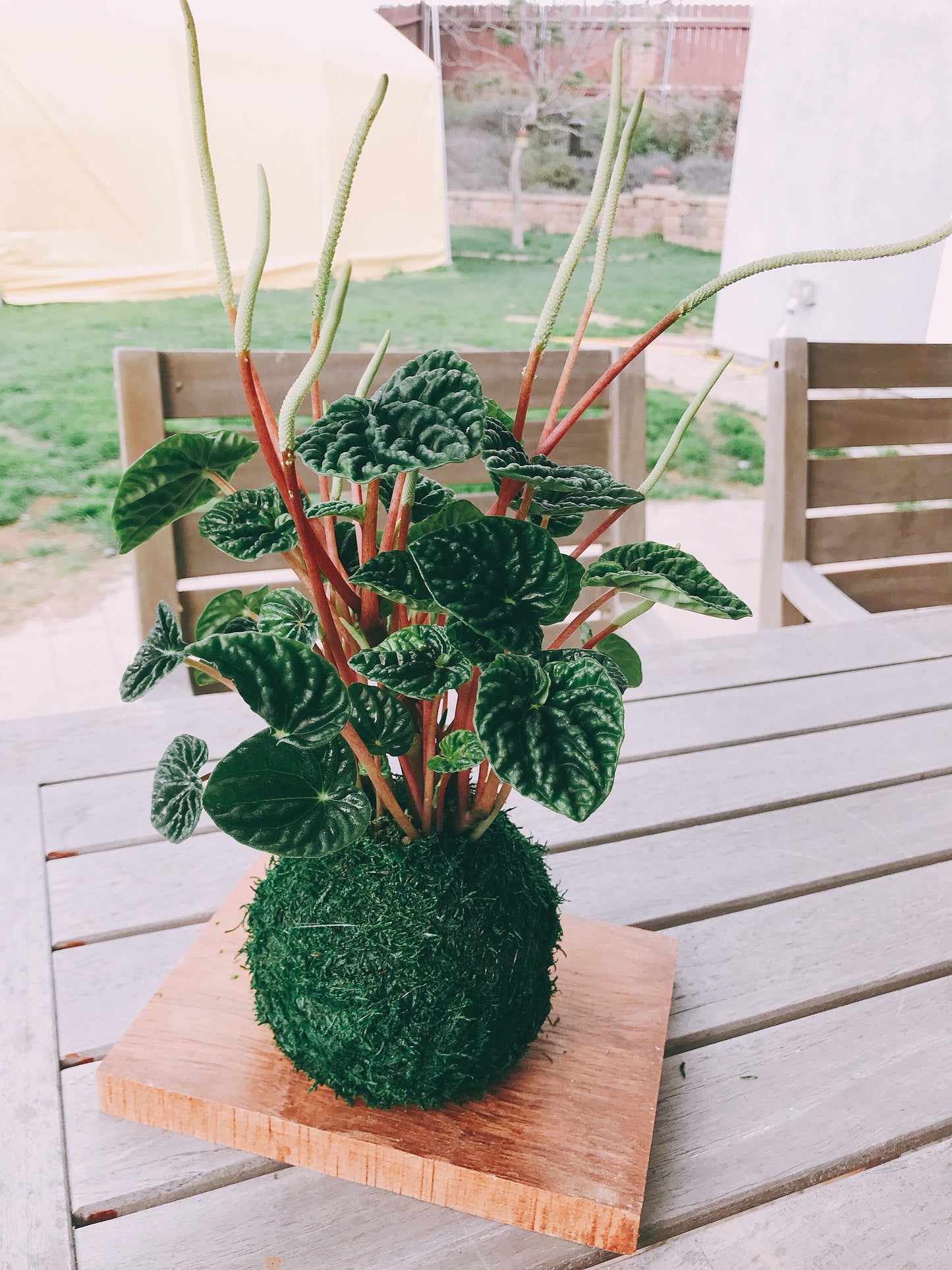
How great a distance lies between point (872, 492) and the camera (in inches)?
60.0

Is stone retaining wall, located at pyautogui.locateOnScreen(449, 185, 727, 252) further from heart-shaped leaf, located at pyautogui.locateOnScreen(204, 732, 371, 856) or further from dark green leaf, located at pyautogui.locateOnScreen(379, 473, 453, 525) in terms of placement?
heart-shaped leaf, located at pyautogui.locateOnScreen(204, 732, 371, 856)

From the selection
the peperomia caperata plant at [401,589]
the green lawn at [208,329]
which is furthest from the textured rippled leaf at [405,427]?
the green lawn at [208,329]

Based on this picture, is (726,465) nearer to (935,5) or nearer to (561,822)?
(935,5)

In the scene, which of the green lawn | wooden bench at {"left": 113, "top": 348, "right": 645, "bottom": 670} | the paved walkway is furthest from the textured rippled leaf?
the green lawn

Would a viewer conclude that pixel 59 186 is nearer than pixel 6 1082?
No

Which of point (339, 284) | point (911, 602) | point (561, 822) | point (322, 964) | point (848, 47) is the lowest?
point (911, 602)

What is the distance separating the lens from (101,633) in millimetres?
2738

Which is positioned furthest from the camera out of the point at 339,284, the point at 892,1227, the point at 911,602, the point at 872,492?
the point at 911,602

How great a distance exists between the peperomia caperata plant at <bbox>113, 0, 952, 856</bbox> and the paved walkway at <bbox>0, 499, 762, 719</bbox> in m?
1.70

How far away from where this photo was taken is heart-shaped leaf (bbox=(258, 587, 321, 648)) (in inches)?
18.2

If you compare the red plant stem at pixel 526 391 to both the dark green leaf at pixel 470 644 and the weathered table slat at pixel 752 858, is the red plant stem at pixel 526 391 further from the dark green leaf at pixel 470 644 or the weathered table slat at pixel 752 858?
the weathered table slat at pixel 752 858

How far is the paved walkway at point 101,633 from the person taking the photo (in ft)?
7.95

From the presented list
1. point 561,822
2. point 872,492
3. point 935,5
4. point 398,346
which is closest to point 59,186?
point 398,346

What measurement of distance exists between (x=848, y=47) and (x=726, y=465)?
1.90 m
